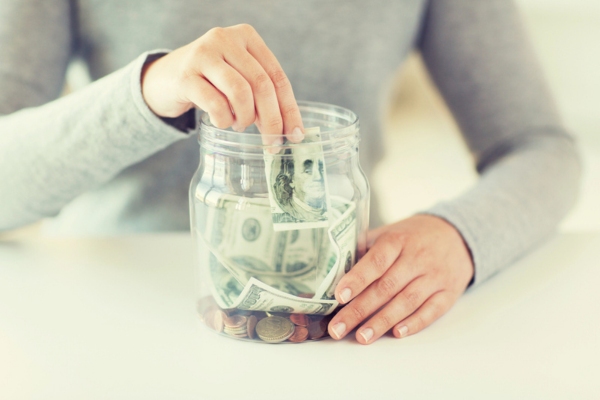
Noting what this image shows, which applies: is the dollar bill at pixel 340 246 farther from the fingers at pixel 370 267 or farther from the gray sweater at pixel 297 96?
the gray sweater at pixel 297 96

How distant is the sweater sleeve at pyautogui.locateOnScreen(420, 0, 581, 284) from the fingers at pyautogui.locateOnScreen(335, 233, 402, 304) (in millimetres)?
245

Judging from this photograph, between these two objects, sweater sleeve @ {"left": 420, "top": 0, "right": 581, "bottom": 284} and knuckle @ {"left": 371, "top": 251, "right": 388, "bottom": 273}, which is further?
sweater sleeve @ {"left": 420, "top": 0, "right": 581, "bottom": 284}

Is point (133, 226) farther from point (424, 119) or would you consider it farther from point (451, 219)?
point (424, 119)

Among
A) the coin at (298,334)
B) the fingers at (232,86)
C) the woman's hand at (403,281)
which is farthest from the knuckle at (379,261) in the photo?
the fingers at (232,86)

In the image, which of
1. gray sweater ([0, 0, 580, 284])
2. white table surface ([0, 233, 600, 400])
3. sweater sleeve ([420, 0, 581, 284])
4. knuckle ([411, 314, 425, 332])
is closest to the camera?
white table surface ([0, 233, 600, 400])

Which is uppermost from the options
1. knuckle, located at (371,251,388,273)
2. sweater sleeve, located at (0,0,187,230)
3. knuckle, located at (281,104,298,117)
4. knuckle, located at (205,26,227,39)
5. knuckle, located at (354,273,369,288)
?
knuckle, located at (205,26,227,39)

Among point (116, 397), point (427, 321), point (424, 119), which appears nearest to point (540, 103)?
point (427, 321)

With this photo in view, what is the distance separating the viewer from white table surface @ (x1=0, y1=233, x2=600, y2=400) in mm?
534

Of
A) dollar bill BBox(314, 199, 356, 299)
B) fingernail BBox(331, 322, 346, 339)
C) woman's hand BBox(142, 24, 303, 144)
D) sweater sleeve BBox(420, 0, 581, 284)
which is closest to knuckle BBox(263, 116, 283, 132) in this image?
woman's hand BBox(142, 24, 303, 144)

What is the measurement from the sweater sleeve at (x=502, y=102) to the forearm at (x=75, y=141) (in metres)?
0.48

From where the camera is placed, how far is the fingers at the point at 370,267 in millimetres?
601

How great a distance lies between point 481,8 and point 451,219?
46 cm

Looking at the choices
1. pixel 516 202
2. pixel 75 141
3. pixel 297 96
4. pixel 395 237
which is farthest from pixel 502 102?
pixel 75 141

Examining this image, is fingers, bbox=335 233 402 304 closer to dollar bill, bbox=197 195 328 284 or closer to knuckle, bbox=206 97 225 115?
dollar bill, bbox=197 195 328 284
